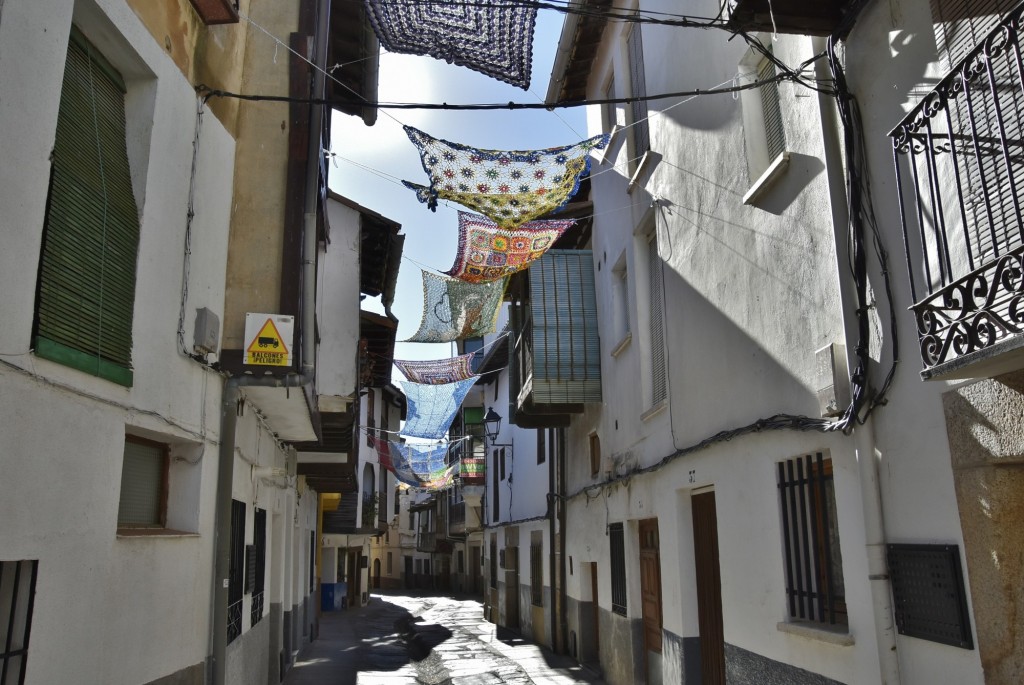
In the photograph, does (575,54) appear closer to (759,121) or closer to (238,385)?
(759,121)

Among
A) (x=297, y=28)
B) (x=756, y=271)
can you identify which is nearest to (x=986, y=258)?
(x=756, y=271)

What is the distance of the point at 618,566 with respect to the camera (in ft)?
37.4

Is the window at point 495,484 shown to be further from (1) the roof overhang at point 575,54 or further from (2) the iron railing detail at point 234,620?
(2) the iron railing detail at point 234,620

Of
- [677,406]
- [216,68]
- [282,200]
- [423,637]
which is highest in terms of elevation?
[216,68]

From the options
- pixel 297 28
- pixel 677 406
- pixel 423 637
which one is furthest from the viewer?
pixel 423 637

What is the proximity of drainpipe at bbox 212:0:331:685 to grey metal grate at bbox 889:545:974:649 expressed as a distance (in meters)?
4.67

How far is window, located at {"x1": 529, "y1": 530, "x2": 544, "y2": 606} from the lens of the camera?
58.1 ft

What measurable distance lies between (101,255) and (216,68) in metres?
2.51

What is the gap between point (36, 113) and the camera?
3.97m

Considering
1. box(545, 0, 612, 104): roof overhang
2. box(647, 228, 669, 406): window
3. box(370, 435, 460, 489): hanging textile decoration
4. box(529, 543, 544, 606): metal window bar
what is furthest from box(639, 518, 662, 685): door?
box(370, 435, 460, 489): hanging textile decoration

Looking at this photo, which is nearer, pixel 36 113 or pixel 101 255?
pixel 36 113

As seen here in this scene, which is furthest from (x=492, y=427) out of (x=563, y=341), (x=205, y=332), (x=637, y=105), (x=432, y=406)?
(x=205, y=332)

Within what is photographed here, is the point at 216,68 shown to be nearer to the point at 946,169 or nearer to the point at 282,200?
the point at 282,200

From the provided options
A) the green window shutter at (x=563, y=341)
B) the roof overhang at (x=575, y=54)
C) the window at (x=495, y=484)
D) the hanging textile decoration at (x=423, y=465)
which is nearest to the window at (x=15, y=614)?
the green window shutter at (x=563, y=341)
